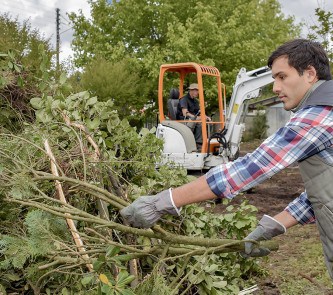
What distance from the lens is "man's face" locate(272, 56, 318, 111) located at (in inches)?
105

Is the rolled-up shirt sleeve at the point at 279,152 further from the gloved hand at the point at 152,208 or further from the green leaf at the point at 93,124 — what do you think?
the green leaf at the point at 93,124

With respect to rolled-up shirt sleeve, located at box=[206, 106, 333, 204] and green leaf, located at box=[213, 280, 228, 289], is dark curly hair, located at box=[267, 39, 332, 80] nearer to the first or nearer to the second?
rolled-up shirt sleeve, located at box=[206, 106, 333, 204]

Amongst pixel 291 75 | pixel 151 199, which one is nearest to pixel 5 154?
pixel 151 199

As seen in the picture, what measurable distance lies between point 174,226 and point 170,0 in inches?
800

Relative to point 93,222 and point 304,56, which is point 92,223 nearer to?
point 93,222

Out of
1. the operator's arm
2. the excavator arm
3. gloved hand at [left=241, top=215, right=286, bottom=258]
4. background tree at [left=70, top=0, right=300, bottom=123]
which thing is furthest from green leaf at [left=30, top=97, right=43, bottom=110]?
background tree at [left=70, top=0, right=300, bottom=123]

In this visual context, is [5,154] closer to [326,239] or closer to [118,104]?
[326,239]

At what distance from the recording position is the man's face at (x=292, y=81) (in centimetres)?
268

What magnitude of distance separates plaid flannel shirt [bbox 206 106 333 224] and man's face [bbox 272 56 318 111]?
0.50ft

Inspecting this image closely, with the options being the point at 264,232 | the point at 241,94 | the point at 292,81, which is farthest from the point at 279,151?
the point at 241,94

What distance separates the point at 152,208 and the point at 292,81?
0.90 metres

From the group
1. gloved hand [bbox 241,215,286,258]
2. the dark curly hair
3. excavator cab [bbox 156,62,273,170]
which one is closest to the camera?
the dark curly hair

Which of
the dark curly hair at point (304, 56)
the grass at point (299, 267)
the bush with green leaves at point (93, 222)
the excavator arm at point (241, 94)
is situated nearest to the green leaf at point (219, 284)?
the bush with green leaves at point (93, 222)

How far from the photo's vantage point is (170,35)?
21.5m
